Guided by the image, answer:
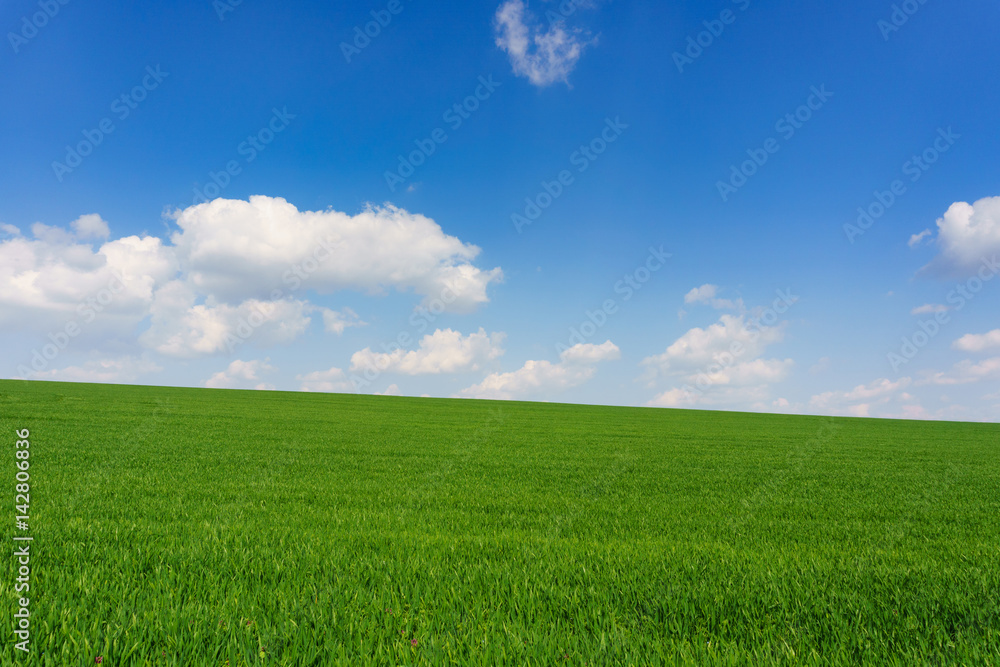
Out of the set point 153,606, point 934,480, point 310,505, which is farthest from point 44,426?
point 934,480

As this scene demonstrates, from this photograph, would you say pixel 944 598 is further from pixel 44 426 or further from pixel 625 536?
pixel 44 426

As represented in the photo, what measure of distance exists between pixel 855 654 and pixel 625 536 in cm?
432

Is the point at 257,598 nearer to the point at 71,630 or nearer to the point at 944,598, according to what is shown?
the point at 71,630

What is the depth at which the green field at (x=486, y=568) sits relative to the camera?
11.6 ft

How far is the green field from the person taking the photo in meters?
3.55

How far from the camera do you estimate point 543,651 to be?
11.5 feet

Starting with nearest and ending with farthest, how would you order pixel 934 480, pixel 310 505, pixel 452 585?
pixel 452 585 → pixel 310 505 → pixel 934 480

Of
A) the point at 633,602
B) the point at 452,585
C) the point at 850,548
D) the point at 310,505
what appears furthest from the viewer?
the point at 310,505

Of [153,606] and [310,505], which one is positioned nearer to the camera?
[153,606]

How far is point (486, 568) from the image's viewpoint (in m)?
5.34

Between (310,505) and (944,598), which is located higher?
(944,598)

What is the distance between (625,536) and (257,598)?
18.0ft

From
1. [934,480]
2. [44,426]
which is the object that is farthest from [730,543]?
[44,426]

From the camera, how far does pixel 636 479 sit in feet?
46.9
